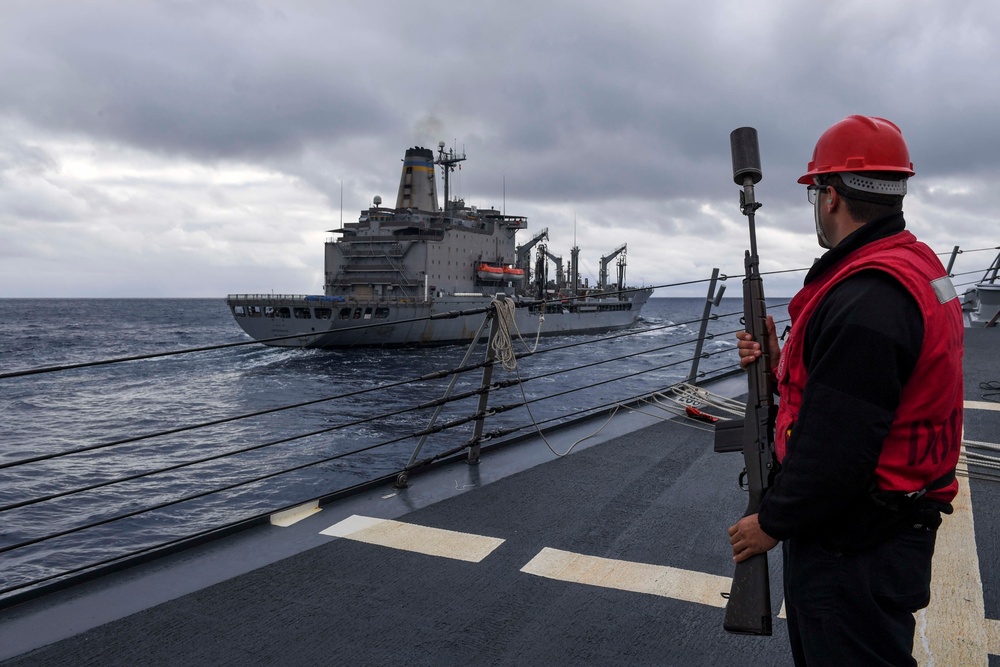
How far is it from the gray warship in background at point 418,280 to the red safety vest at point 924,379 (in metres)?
29.5

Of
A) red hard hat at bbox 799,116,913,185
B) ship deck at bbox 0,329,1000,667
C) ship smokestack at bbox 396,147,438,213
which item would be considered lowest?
ship deck at bbox 0,329,1000,667

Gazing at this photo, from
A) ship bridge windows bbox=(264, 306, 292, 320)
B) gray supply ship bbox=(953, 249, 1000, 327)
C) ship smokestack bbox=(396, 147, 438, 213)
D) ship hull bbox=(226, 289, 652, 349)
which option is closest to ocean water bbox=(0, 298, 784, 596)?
ship hull bbox=(226, 289, 652, 349)

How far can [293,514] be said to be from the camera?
12.1ft

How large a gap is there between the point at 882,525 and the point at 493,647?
1452 mm

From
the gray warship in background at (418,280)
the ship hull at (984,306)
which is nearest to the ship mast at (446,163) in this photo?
the gray warship in background at (418,280)

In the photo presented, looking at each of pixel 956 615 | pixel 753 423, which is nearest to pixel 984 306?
pixel 956 615

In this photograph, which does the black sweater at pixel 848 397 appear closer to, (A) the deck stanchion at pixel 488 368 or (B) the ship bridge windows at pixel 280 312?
(A) the deck stanchion at pixel 488 368

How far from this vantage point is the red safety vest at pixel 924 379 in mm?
1336

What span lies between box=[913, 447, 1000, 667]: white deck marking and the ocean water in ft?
5.18

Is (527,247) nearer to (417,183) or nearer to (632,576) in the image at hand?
(417,183)

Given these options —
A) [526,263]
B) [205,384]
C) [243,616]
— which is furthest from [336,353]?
[243,616]

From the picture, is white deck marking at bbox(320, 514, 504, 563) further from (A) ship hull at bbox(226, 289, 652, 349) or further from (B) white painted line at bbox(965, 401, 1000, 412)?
(A) ship hull at bbox(226, 289, 652, 349)

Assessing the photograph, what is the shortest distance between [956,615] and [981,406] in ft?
15.3

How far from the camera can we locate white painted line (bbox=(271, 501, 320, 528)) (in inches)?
141
